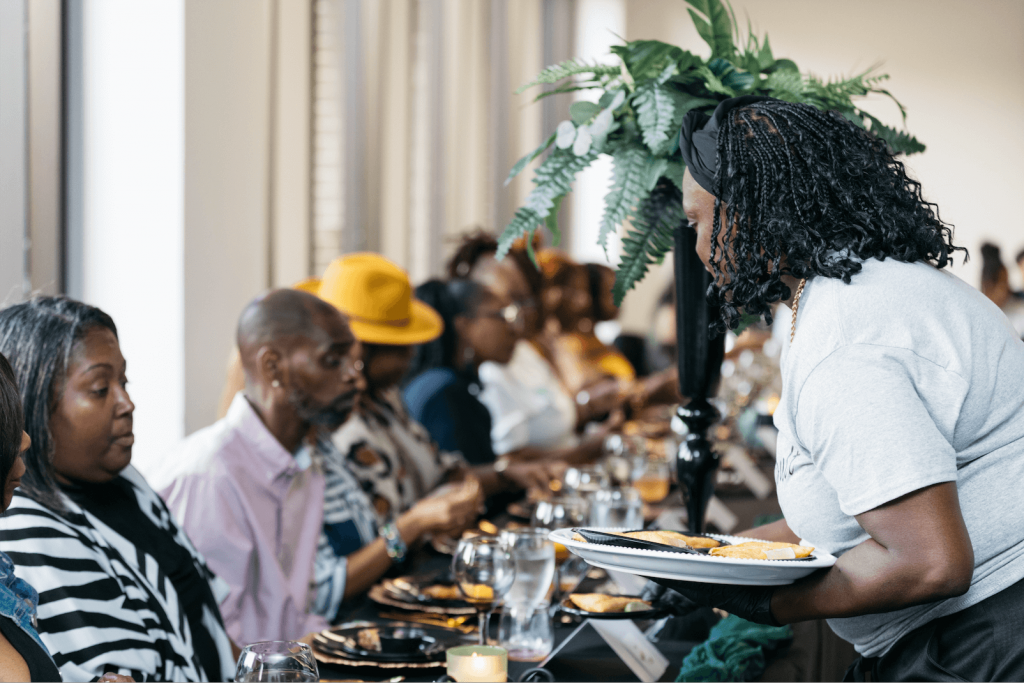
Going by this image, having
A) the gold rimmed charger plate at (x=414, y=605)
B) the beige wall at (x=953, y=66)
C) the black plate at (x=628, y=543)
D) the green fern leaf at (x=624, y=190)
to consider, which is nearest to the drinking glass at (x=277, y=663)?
the black plate at (x=628, y=543)

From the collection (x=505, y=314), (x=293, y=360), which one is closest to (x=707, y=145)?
(x=293, y=360)

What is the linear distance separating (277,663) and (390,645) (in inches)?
19.2

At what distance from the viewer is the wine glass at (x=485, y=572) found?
1370 mm

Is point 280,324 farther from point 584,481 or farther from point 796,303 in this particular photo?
point 796,303

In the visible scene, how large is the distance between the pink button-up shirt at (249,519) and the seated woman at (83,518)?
34 cm

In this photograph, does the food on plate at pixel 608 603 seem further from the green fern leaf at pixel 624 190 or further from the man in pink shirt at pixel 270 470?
the man in pink shirt at pixel 270 470

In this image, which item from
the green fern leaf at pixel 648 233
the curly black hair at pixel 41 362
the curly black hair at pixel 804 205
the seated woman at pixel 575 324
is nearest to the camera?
the curly black hair at pixel 804 205

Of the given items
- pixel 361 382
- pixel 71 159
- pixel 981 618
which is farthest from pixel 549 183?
pixel 71 159

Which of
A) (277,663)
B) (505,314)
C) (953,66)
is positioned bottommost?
(277,663)

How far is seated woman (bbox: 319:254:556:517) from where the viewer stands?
2.57 metres

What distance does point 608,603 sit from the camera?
1380 mm

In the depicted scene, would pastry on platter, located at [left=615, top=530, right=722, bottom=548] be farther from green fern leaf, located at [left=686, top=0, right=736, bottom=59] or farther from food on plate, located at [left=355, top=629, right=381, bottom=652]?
green fern leaf, located at [left=686, top=0, right=736, bottom=59]

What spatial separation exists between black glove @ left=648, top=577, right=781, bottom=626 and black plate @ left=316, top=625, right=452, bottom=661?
17.7 inches

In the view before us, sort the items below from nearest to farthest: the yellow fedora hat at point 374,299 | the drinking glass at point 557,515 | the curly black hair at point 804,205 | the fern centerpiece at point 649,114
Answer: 1. the curly black hair at point 804,205
2. the fern centerpiece at point 649,114
3. the drinking glass at point 557,515
4. the yellow fedora hat at point 374,299
